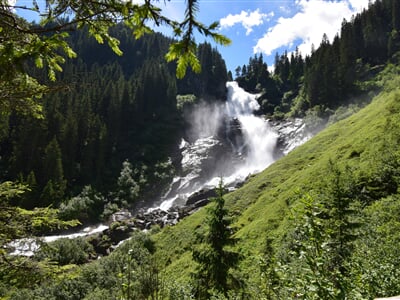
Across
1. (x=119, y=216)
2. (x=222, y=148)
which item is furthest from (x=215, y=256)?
(x=222, y=148)

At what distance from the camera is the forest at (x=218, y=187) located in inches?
262

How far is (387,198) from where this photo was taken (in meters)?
18.7

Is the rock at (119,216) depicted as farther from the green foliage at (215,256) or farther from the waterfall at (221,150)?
the green foliage at (215,256)

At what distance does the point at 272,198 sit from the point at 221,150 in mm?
55922

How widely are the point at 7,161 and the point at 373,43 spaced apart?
121 metres

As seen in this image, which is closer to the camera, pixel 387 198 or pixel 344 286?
pixel 344 286

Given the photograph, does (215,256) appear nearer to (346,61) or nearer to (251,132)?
(251,132)

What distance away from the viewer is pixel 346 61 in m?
93.2

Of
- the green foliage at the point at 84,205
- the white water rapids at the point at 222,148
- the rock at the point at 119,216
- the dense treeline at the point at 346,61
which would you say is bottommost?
the rock at the point at 119,216

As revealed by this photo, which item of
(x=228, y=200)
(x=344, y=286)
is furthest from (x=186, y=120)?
(x=344, y=286)

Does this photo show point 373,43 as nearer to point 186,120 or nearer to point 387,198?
point 186,120

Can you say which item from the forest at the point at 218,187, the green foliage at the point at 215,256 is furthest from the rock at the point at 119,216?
the green foliage at the point at 215,256

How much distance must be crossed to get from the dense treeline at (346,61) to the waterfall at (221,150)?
1497 cm

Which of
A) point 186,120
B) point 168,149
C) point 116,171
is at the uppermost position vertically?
point 186,120
